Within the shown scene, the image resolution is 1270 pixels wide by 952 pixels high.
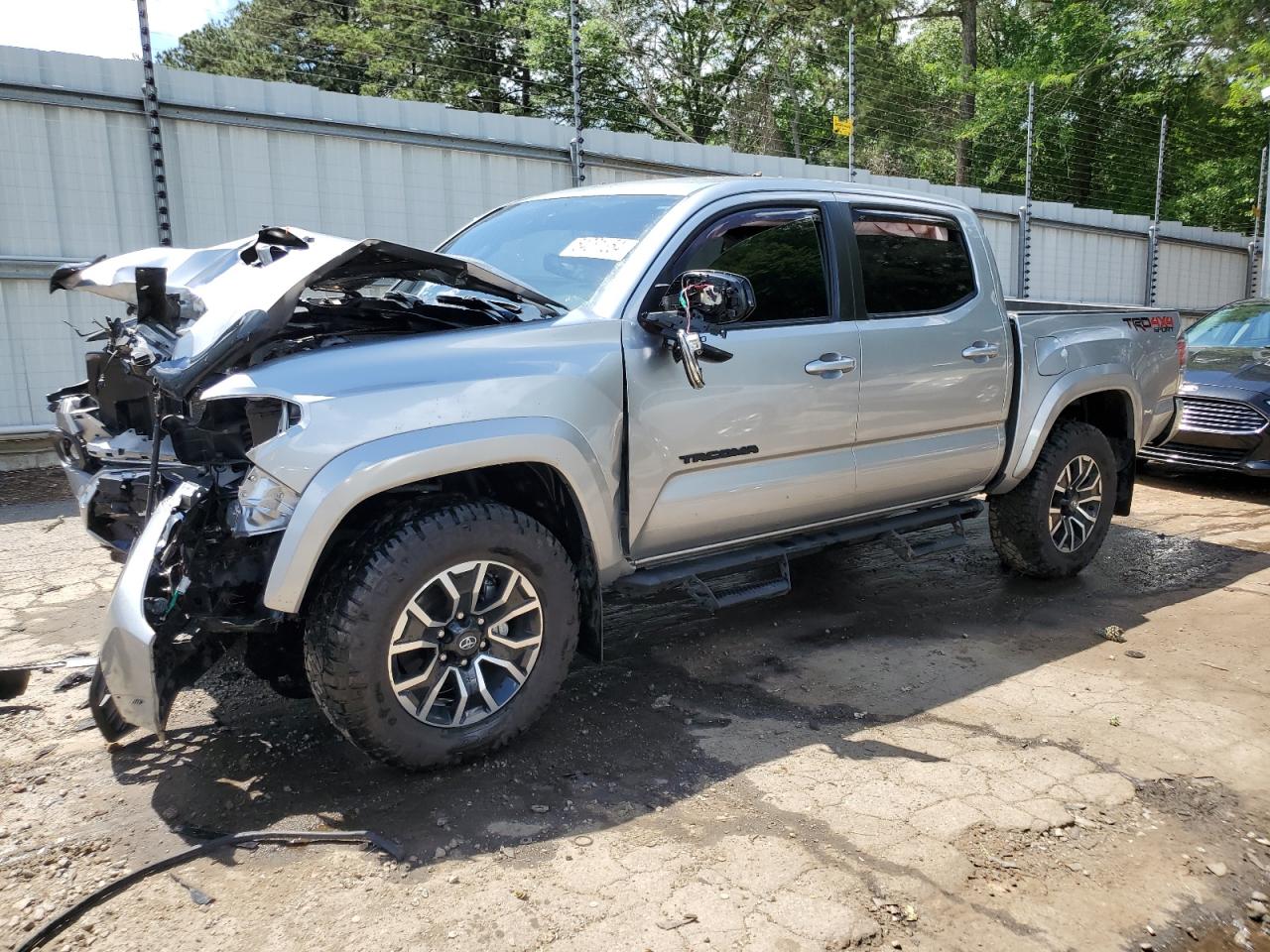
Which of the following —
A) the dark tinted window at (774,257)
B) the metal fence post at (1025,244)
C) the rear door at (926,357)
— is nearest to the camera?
the dark tinted window at (774,257)

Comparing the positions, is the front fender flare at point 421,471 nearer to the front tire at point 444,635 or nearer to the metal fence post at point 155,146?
the front tire at point 444,635

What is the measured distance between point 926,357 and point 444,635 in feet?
8.58

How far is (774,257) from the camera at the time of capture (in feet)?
13.5

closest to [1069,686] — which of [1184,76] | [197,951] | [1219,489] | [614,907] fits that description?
[614,907]

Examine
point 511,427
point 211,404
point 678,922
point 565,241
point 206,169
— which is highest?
point 206,169

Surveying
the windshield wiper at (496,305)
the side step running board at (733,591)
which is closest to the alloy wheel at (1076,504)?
the side step running board at (733,591)

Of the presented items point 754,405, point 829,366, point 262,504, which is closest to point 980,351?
point 829,366

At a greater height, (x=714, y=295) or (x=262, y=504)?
(x=714, y=295)

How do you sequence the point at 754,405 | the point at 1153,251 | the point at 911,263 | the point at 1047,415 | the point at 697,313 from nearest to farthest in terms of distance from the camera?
1. the point at 697,313
2. the point at 754,405
3. the point at 911,263
4. the point at 1047,415
5. the point at 1153,251

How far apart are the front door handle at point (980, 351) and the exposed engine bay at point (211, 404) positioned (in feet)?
7.26

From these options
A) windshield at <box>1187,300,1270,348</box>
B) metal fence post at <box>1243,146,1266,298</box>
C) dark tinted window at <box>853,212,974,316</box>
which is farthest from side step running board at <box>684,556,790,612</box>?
metal fence post at <box>1243,146,1266,298</box>

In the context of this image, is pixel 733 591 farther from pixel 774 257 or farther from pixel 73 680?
pixel 73 680

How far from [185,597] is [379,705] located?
0.65 metres

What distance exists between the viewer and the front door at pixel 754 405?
141 inches
